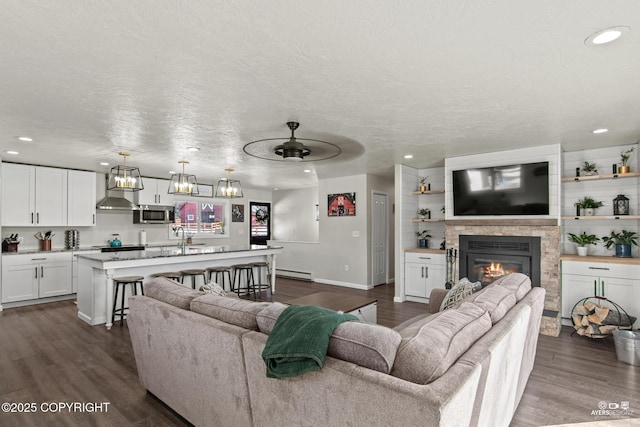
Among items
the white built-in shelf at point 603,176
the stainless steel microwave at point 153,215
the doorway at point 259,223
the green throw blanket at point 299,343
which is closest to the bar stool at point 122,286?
the stainless steel microwave at point 153,215

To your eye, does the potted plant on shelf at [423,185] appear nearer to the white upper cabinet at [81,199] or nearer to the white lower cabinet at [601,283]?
the white lower cabinet at [601,283]

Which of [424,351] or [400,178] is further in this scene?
[400,178]

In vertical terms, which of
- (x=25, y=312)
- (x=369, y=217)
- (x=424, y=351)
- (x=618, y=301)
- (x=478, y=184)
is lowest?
(x=25, y=312)

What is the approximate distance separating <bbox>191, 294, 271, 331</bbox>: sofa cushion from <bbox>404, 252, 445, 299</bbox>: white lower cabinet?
4.30 metres

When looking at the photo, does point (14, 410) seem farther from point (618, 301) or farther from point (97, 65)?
point (618, 301)

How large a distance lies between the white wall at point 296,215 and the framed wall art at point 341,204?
2079mm

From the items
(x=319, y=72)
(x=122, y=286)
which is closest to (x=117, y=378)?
(x=122, y=286)

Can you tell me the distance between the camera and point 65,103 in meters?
2.96

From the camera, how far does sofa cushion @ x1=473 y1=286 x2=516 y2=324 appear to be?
2.02 m

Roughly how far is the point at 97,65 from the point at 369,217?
5604mm

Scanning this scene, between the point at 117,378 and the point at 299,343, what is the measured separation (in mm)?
2471

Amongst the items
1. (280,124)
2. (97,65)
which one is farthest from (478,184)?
(97,65)

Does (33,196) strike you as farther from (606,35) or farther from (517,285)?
(606,35)

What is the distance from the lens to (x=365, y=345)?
4.66ft
